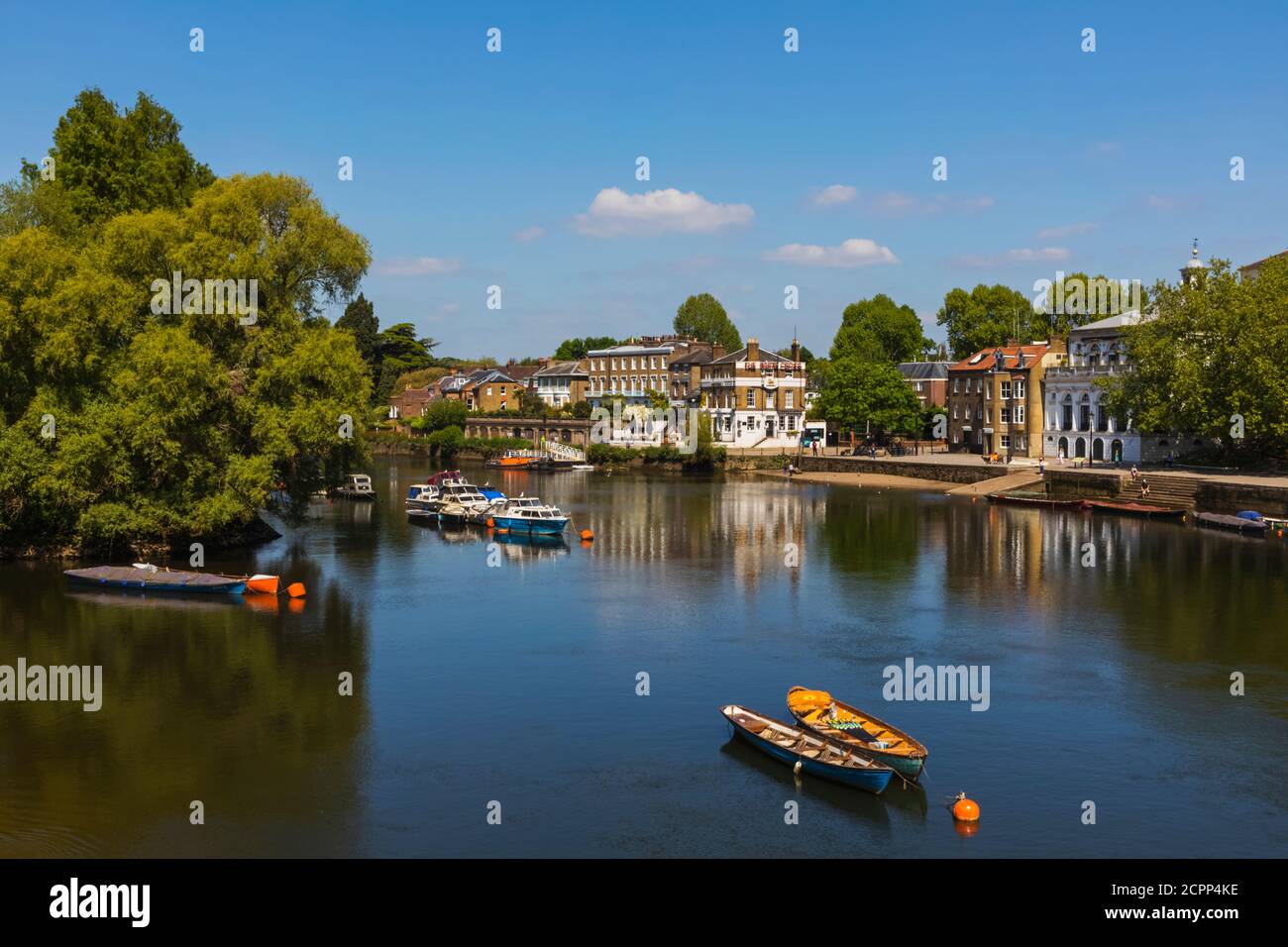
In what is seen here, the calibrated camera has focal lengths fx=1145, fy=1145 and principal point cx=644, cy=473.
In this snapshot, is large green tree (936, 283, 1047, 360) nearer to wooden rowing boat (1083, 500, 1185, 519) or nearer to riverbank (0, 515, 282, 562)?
wooden rowing boat (1083, 500, 1185, 519)

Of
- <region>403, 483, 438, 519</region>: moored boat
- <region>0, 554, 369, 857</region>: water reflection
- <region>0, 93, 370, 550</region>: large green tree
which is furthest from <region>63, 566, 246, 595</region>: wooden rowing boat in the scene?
<region>403, 483, 438, 519</region>: moored boat

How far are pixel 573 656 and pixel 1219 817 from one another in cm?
2070

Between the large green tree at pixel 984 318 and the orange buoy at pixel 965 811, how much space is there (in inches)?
4972

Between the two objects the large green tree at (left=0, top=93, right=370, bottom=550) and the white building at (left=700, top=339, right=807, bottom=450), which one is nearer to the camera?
the large green tree at (left=0, top=93, right=370, bottom=550)

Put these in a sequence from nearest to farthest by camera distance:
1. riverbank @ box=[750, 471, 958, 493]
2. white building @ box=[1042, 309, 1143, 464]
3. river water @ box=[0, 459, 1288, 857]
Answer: river water @ box=[0, 459, 1288, 857] < white building @ box=[1042, 309, 1143, 464] < riverbank @ box=[750, 471, 958, 493]

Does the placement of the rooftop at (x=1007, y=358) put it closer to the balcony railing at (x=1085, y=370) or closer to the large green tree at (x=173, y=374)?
the balcony railing at (x=1085, y=370)

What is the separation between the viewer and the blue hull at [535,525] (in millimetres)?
67938

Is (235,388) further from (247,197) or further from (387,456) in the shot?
(387,456)

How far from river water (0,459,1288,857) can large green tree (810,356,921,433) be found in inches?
2289

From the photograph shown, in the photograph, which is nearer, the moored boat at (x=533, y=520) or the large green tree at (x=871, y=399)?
the moored boat at (x=533, y=520)

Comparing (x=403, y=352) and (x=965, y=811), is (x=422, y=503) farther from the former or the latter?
(x=403, y=352)

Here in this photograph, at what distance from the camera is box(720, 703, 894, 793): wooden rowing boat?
1065 inches

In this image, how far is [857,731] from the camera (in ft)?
97.7

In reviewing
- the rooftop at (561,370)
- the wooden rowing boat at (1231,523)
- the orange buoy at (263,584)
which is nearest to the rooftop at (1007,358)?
the wooden rowing boat at (1231,523)
